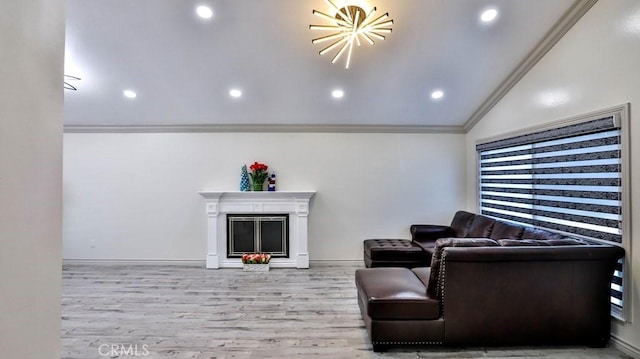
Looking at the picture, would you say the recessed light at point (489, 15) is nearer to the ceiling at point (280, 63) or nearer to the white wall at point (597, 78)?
the ceiling at point (280, 63)

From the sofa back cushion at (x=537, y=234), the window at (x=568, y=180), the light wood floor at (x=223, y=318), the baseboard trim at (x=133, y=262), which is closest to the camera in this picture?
the light wood floor at (x=223, y=318)

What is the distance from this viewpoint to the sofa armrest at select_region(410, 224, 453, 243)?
5109 mm

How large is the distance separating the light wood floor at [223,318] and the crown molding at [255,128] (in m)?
2.35

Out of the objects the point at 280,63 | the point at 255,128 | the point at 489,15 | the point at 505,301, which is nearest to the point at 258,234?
the point at 255,128

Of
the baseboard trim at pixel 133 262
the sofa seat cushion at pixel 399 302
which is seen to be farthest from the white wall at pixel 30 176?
the baseboard trim at pixel 133 262

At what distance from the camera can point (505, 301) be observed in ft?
8.71

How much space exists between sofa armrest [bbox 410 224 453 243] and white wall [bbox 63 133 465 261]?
1.18ft

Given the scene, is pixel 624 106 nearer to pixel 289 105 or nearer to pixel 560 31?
pixel 560 31

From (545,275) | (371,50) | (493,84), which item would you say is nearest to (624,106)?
(545,275)

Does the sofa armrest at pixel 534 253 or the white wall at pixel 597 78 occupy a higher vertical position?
the white wall at pixel 597 78

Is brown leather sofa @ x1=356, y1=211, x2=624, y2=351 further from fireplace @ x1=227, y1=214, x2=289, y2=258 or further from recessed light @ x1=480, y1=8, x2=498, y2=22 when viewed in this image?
fireplace @ x1=227, y1=214, x2=289, y2=258

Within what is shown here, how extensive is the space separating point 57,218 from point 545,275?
3242mm

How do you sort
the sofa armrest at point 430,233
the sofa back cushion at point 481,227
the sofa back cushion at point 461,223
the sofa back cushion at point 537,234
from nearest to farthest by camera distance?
the sofa back cushion at point 537,234 < the sofa back cushion at point 481,227 < the sofa back cushion at point 461,223 < the sofa armrest at point 430,233

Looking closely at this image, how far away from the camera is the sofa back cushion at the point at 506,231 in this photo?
3.75 metres
